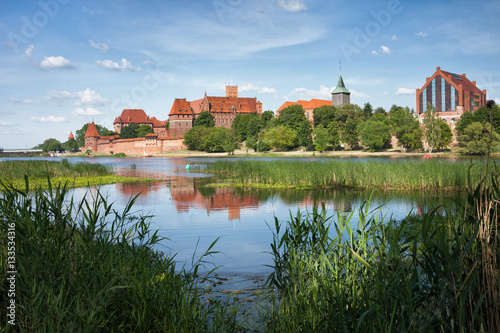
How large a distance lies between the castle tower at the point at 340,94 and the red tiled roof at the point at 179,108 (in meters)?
37.5

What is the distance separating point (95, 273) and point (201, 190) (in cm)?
1331

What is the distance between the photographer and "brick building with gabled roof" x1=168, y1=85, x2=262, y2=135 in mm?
105188

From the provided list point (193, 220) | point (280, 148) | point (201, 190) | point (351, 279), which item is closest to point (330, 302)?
point (351, 279)

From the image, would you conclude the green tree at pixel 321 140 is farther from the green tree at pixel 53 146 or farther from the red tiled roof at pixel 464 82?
the green tree at pixel 53 146

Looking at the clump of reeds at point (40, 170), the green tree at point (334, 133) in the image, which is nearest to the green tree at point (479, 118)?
the green tree at point (334, 133)

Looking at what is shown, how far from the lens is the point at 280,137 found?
70.4 meters

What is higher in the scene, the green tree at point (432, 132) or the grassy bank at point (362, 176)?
the green tree at point (432, 132)

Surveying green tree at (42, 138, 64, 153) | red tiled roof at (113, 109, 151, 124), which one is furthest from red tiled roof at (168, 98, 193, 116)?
green tree at (42, 138, 64, 153)

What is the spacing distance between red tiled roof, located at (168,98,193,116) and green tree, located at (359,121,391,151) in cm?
5703

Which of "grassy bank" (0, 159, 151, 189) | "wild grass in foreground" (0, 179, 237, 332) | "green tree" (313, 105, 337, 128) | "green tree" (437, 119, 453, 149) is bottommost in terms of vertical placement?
"wild grass in foreground" (0, 179, 237, 332)

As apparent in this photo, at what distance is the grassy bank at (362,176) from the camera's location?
44.8ft

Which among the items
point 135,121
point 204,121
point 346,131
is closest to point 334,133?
point 346,131

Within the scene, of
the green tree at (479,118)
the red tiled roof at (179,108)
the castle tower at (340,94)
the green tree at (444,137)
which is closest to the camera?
the green tree at (479,118)

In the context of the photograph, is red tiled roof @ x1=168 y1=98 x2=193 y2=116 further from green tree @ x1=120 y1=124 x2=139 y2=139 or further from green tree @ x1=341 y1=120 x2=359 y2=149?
green tree @ x1=341 y1=120 x2=359 y2=149
